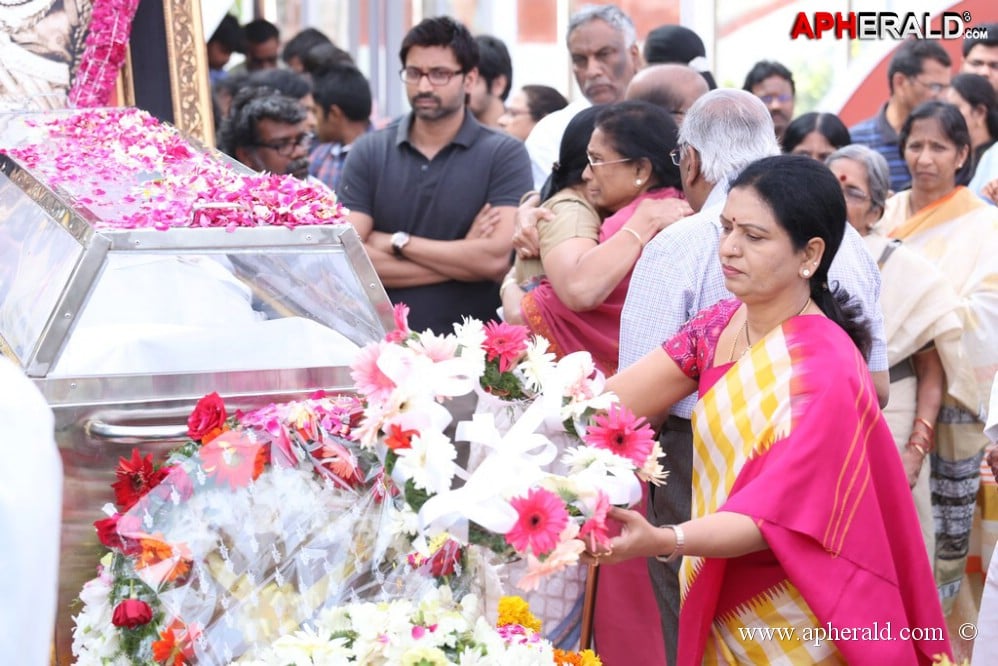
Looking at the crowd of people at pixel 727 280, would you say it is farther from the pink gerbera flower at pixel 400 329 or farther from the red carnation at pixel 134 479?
the red carnation at pixel 134 479

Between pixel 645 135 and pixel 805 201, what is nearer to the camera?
pixel 805 201

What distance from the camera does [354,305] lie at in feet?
11.6

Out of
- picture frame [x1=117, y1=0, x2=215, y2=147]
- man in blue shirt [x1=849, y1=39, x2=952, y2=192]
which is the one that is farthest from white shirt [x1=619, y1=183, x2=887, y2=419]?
man in blue shirt [x1=849, y1=39, x2=952, y2=192]

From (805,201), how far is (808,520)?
649 millimetres

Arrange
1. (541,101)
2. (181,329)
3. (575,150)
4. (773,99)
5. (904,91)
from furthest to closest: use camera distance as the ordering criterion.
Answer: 1. (541,101)
2. (773,99)
3. (904,91)
4. (575,150)
5. (181,329)

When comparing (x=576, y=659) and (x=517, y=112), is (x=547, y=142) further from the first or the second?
(x=576, y=659)

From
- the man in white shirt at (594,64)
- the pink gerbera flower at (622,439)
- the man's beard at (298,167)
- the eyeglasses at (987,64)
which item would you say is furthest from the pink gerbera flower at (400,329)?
the eyeglasses at (987,64)

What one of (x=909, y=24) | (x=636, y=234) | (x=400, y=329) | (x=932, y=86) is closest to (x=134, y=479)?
(x=400, y=329)

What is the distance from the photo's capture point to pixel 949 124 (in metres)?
4.98

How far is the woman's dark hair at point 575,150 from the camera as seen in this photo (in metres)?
4.10

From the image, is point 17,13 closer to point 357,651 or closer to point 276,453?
point 276,453

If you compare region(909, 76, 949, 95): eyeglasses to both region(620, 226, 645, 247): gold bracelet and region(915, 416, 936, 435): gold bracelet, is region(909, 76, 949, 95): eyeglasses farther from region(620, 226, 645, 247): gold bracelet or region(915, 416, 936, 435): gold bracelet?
region(620, 226, 645, 247): gold bracelet

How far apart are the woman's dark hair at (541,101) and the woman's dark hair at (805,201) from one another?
398 cm

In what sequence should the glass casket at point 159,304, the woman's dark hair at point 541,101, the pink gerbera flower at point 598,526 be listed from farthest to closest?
the woman's dark hair at point 541,101 < the glass casket at point 159,304 < the pink gerbera flower at point 598,526
